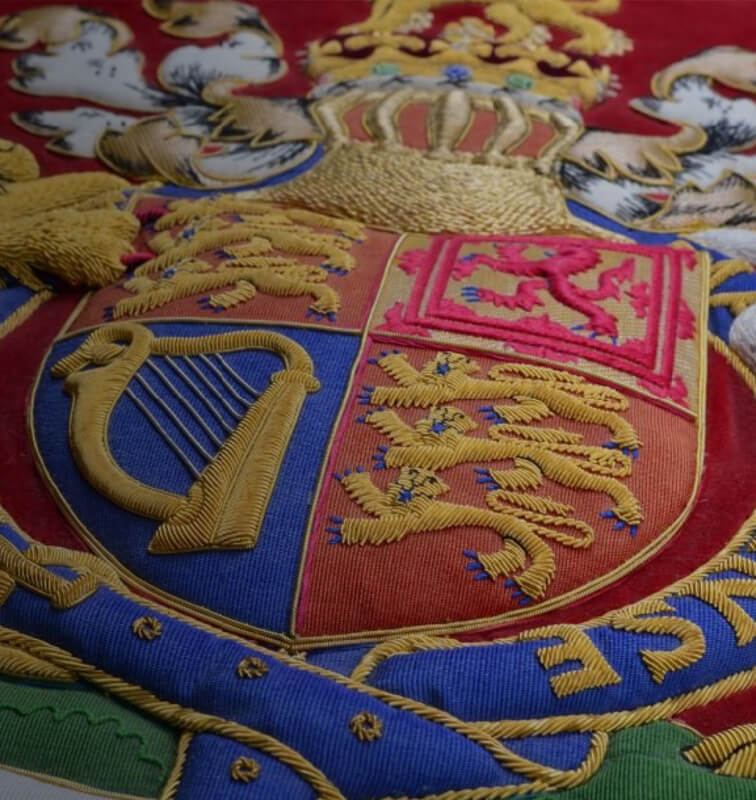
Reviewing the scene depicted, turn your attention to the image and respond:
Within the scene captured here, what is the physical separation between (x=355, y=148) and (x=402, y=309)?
0.62 m

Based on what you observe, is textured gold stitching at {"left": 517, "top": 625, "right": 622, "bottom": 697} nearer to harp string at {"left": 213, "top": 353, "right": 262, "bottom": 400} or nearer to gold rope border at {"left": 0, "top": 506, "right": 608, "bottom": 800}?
gold rope border at {"left": 0, "top": 506, "right": 608, "bottom": 800}

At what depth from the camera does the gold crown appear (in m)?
2.01

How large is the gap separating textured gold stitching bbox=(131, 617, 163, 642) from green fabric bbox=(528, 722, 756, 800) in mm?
450

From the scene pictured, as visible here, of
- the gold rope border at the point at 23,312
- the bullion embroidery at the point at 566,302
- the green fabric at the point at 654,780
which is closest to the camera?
the green fabric at the point at 654,780

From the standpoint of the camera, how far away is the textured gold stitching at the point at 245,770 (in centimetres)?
114

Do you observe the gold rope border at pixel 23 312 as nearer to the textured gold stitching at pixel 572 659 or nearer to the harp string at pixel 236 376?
the harp string at pixel 236 376

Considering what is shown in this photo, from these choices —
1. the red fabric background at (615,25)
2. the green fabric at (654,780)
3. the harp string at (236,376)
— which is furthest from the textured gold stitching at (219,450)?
the red fabric background at (615,25)

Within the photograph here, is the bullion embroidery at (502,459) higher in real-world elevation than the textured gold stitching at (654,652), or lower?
higher

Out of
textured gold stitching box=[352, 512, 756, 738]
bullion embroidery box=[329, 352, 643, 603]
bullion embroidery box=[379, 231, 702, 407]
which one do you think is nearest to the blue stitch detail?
bullion embroidery box=[379, 231, 702, 407]

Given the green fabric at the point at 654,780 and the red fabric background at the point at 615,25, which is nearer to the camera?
the green fabric at the point at 654,780

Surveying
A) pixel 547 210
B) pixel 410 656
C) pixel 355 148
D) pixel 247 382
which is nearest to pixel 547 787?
pixel 410 656

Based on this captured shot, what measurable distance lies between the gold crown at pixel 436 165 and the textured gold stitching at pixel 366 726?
3.36 ft

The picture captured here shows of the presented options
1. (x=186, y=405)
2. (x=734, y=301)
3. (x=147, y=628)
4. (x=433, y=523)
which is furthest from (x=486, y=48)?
(x=147, y=628)

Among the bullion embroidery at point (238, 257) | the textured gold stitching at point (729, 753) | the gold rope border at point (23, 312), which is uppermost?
the bullion embroidery at point (238, 257)
